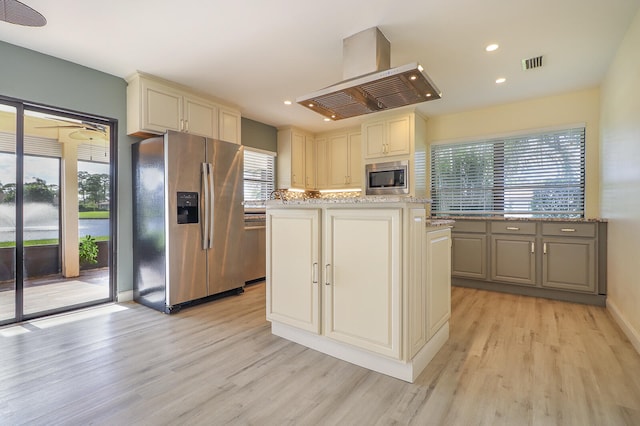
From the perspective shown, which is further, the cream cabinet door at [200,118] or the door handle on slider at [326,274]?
the cream cabinet door at [200,118]

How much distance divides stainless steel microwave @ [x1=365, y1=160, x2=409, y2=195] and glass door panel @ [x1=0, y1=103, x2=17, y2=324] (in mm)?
4137

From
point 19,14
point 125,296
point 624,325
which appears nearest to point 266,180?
point 125,296

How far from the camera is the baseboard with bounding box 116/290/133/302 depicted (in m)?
3.50

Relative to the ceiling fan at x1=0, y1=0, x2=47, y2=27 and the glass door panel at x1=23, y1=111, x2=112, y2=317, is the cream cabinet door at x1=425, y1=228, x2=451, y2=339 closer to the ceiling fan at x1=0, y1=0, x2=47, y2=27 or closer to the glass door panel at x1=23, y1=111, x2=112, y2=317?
the ceiling fan at x1=0, y1=0, x2=47, y2=27

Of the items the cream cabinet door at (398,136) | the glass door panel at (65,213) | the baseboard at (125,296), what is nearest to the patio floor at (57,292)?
the glass door panel at (65,213)

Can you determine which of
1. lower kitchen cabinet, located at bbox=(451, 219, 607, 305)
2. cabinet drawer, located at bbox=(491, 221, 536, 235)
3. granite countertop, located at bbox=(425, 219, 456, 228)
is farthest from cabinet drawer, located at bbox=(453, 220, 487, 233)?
granite countertop, located at bbox=(425, 219, 456, 228)

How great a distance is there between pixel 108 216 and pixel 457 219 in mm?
4402

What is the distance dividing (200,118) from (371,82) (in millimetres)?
2465

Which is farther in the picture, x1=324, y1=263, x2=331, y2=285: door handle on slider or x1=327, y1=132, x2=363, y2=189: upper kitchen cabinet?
x1=327, y1=132, x2=363, y2=189: upper kitchen cabinet

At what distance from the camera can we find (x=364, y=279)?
2008 millimetres

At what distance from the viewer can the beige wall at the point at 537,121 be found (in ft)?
12.3

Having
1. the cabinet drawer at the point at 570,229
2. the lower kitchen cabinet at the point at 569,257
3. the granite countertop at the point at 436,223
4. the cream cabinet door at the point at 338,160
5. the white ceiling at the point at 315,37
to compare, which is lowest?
the lower kitchen cabinet at the point at 569,257

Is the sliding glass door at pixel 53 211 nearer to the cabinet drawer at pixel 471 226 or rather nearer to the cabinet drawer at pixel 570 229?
the cabinet drawer at pixel 471 226

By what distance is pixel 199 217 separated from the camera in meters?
3.43
